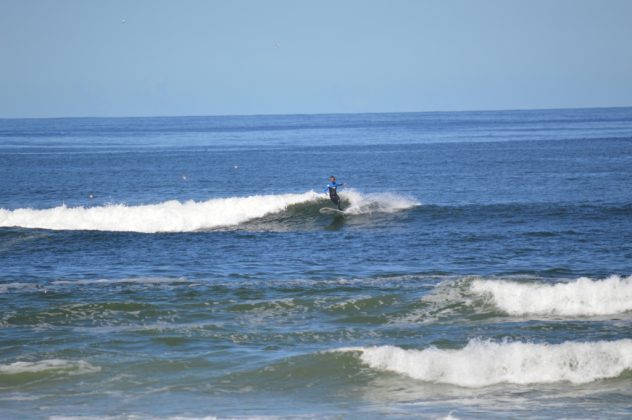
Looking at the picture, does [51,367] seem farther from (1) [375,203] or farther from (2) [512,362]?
(1) [375,203]

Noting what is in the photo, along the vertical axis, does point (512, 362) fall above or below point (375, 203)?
below

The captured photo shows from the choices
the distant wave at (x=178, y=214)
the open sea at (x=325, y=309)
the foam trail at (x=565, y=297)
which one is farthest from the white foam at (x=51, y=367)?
the distant wave at (x=178, y=214)

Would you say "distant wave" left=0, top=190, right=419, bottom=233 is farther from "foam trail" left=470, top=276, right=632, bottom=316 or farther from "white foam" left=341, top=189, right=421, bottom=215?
"foam trail" left=470, top=276, right=632, bottom=316

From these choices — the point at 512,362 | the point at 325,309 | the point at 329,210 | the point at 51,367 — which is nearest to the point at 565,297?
the point at 512,362

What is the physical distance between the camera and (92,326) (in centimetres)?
1962

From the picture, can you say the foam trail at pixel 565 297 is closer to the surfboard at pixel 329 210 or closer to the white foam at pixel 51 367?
the white foam at pixel 51 367

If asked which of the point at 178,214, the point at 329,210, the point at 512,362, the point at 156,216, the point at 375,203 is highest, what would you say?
the point at 375,203

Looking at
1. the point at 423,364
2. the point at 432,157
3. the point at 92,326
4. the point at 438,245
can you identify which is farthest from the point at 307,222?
the point at 432,157

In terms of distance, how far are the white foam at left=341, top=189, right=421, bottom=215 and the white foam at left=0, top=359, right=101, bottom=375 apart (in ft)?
72.6

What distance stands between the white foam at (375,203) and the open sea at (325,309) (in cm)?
24

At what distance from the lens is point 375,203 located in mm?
38781

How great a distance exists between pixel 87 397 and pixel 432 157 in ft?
197

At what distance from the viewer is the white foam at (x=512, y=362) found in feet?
51.3

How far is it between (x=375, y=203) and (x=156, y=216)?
421 inches
